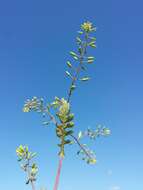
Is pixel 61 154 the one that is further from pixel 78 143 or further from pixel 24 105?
pixel 24 105

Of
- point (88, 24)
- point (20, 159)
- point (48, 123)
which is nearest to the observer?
point (20, 159)

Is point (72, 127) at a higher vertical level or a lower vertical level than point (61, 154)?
higher

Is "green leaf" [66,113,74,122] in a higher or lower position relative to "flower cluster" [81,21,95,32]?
lower

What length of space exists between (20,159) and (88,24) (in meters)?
3.33

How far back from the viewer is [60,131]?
4.73 m

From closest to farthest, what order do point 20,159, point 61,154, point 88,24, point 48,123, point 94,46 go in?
1. point 61,154
2. point 20,159
3. point 48,123
4. point 94,46
5. point 88,24

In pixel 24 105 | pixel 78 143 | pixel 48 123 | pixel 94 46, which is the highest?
pixel 94 46

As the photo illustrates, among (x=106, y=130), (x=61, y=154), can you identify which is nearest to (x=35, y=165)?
(x=61, y=154)

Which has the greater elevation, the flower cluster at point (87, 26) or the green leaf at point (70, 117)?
the flower cluster at point (87, 26)

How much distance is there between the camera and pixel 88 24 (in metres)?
6.44

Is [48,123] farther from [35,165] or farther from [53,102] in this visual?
[35,165]

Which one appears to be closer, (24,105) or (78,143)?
(78,143)

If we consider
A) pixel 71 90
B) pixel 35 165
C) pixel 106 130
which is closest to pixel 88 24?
pixel 71 90

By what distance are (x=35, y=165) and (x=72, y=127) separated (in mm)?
990
